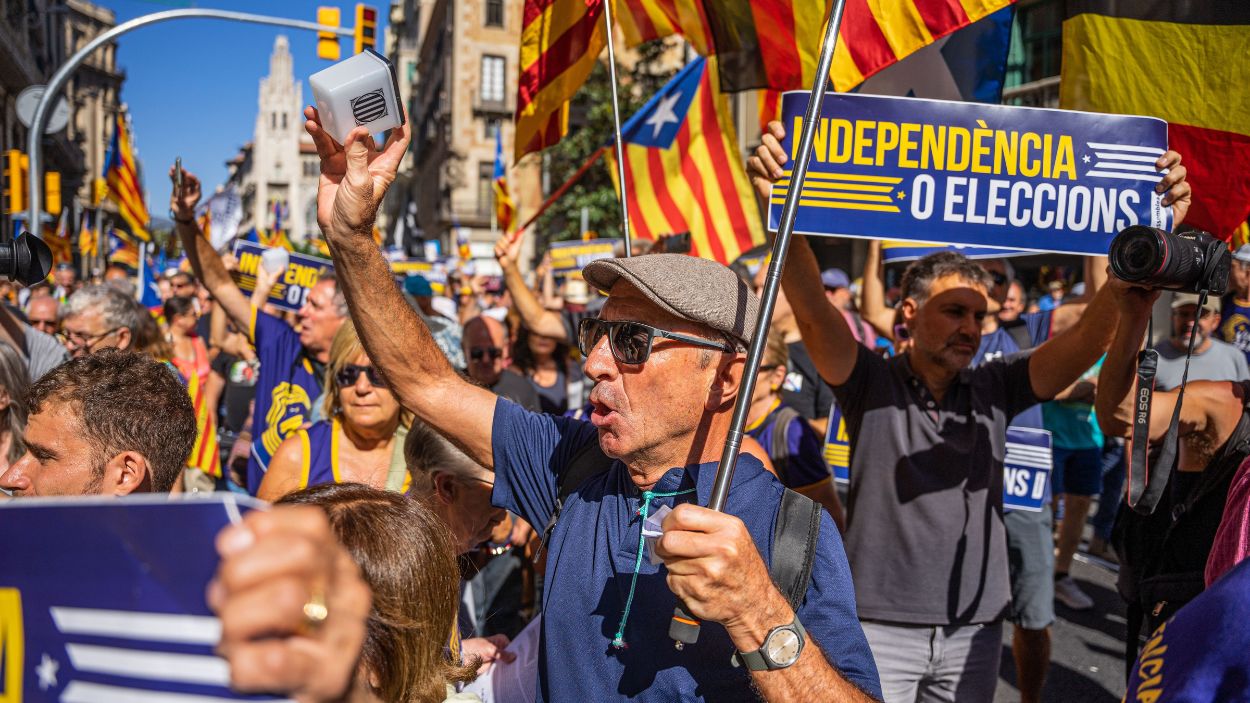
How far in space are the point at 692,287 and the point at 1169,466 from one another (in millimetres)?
1319

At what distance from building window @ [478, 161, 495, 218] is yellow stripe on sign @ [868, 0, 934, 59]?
4379cm

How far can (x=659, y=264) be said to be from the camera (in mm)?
1858

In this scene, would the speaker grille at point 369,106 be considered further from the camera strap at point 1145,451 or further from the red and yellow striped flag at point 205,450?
the red and yellow striped flag at point 205,450

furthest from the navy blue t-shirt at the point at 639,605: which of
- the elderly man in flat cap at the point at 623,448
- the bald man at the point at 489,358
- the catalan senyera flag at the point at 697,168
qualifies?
the bald man at the point at 489,358

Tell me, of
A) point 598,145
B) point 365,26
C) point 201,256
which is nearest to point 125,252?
point 365,26

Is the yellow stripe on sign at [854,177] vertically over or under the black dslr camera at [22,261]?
over

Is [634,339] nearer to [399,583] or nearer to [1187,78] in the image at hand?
[399,583]

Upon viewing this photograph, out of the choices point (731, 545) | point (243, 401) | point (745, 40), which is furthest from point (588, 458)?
point (243, 401)

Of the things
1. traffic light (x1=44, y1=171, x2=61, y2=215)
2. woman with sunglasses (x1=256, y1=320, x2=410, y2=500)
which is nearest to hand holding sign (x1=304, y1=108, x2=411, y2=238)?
woman with sunglasses (x1=256, y1=320, x2=410, y2=500)

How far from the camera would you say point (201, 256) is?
4.34 meters

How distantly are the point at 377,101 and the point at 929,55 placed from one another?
246 centimetres

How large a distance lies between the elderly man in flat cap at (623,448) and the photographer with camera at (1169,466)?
3.52 feet

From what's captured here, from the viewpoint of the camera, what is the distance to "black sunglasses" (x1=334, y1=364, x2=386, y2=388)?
10.5 feet

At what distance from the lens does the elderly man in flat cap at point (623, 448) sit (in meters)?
1.64
